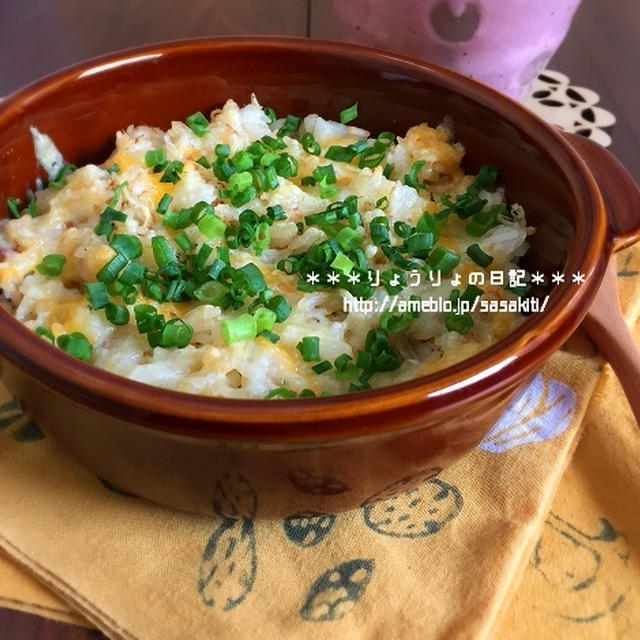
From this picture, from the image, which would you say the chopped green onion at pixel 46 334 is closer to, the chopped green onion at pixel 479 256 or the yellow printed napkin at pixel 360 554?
the yellow printed napkin at pixel 360 554

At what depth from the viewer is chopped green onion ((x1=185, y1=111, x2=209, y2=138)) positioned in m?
1.67

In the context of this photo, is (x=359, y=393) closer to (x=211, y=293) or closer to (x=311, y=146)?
(x=211, y=293)

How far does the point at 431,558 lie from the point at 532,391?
43 centimetres

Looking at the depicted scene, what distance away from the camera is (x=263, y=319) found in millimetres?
1293

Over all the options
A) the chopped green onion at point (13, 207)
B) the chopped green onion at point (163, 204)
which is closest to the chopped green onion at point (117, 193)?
the chopped green onion at point (163, 204)

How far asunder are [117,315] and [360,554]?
21.4 inches

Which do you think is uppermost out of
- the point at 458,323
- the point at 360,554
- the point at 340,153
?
the point at 340,153

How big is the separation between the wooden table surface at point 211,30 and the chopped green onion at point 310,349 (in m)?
1.43

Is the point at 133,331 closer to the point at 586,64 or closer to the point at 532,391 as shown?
the point at 532,391

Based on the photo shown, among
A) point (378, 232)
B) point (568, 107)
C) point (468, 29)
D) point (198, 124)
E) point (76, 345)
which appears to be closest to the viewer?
point (76, 345)

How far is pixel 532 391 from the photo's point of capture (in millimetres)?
1519

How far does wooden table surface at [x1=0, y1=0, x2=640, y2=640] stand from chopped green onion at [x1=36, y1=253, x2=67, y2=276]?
1.22m

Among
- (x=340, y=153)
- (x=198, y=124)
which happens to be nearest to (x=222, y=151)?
(x=198, y=124)

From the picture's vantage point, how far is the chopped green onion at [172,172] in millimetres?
1545
